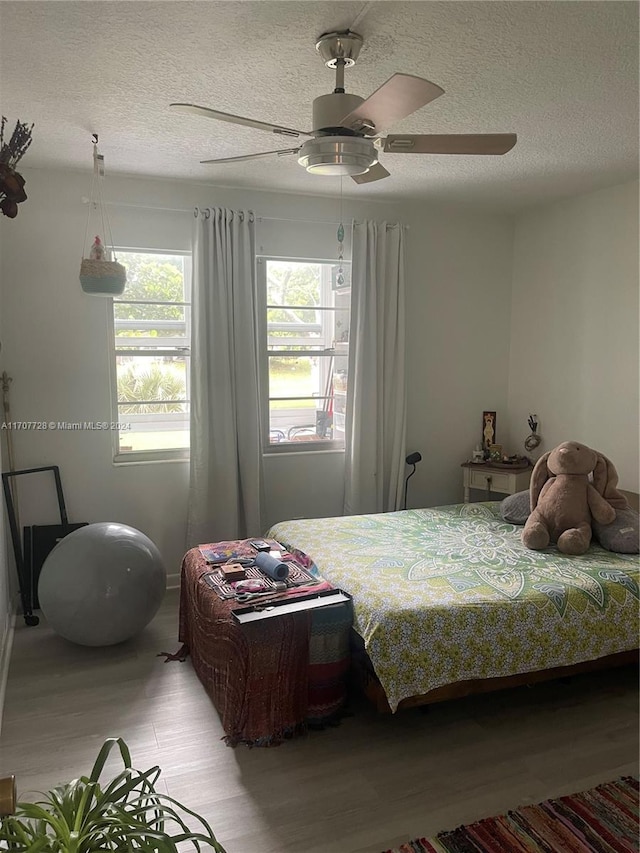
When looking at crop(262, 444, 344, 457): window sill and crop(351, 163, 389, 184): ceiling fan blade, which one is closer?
crop(351, 163, 389, 184): ceiling fan blade

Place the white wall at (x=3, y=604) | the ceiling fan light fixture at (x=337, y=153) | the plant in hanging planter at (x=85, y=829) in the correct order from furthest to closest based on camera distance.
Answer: the white wall at (x=3, y=604) → the ceiling fan light fixture at (x=337, y=153) → the plant in hanging planter at (x=85, y=829)

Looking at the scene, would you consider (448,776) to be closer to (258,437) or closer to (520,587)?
(520,587)

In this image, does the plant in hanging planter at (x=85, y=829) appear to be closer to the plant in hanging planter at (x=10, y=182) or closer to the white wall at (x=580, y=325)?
the plant in hanging planter at (x=10, y=182)

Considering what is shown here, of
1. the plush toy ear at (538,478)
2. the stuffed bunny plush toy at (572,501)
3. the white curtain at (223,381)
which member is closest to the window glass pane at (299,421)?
the white curtain at (223,381)

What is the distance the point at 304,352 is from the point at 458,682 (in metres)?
2.58

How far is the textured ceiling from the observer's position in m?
1.97

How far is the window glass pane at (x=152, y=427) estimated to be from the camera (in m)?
4.07

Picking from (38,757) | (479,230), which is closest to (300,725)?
(38,757)

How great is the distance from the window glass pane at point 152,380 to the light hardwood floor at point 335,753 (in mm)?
1686

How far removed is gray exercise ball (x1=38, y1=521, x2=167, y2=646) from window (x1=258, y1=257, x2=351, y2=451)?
1.45 m

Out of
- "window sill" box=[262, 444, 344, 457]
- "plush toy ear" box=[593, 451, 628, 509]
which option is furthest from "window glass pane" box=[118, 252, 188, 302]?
"plush toy ear" box=[593, 451, 628, 509]

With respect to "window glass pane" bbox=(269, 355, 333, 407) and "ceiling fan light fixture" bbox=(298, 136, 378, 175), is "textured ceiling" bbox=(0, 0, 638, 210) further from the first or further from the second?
"window glass pane" bbox=(269, 355, 333, 407)

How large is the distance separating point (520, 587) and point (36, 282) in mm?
3182

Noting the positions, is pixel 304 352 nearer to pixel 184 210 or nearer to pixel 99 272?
pixel 184 210
